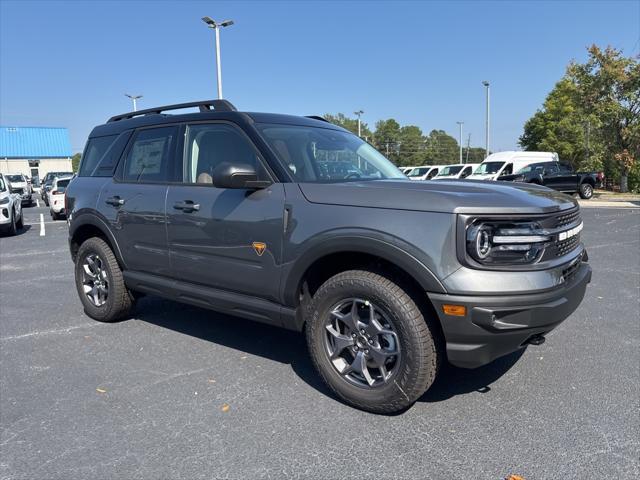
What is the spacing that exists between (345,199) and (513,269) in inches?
41.4

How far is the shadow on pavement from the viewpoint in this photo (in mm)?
3430

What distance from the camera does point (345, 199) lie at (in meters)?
3.05

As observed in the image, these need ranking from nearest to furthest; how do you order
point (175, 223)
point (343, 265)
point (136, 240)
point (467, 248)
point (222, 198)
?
point (467, 248)
point (343, 265)
point (222, 198)
point (175, 223)
point (136, 240)

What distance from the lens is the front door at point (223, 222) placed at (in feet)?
11.1

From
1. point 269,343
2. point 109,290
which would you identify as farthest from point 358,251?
point 109,290

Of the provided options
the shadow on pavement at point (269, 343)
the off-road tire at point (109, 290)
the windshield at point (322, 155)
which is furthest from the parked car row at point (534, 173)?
the off-road tire at point (109, 290)

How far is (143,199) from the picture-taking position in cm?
427

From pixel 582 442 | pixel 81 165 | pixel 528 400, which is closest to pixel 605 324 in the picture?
pixel 528 400

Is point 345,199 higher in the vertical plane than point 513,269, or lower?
higher

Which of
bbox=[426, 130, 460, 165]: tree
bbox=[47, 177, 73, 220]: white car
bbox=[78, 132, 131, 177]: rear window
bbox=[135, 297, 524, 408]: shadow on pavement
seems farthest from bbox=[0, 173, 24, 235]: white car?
bbox=[426, 130, 460, 165]: tree

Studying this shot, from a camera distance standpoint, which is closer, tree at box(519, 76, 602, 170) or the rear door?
the rear door

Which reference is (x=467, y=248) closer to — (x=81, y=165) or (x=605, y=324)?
(x=605, y=324)

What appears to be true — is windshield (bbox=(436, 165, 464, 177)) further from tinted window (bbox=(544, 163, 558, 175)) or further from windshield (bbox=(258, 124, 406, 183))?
windshield (bbox=(258, 124, 406, 183))

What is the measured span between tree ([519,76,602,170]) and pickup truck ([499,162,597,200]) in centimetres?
472
